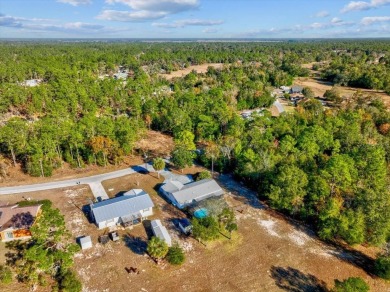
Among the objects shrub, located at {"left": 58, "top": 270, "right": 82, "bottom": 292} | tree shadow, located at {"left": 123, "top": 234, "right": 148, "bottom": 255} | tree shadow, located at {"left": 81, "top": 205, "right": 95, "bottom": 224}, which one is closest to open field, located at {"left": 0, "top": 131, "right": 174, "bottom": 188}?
tree shadow, located at {"left": 81, "top": 205, "right": 95, "bottom": 224}

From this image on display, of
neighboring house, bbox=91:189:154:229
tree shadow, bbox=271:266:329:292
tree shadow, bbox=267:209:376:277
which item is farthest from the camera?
neighboring house, bbox=91:189:154:229

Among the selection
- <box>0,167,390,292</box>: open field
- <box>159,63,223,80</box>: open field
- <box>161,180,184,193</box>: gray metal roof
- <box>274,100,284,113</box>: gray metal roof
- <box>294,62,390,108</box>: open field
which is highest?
<box>159,63,223,80</box>: open field

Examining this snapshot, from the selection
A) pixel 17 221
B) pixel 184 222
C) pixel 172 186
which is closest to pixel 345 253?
pixel 184 222

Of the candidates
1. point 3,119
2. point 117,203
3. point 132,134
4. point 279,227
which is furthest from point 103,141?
point 3,119

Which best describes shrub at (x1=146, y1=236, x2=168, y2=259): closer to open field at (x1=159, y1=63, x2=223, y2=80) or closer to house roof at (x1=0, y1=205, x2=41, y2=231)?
house roof at (x1=0, y1=205, x2=41, y2=231)

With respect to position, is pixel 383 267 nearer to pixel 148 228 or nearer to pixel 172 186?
pixel 148 228

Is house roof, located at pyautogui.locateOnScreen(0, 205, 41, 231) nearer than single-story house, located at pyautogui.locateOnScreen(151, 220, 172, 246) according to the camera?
No

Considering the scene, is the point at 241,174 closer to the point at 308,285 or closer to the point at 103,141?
the point at 308,285
